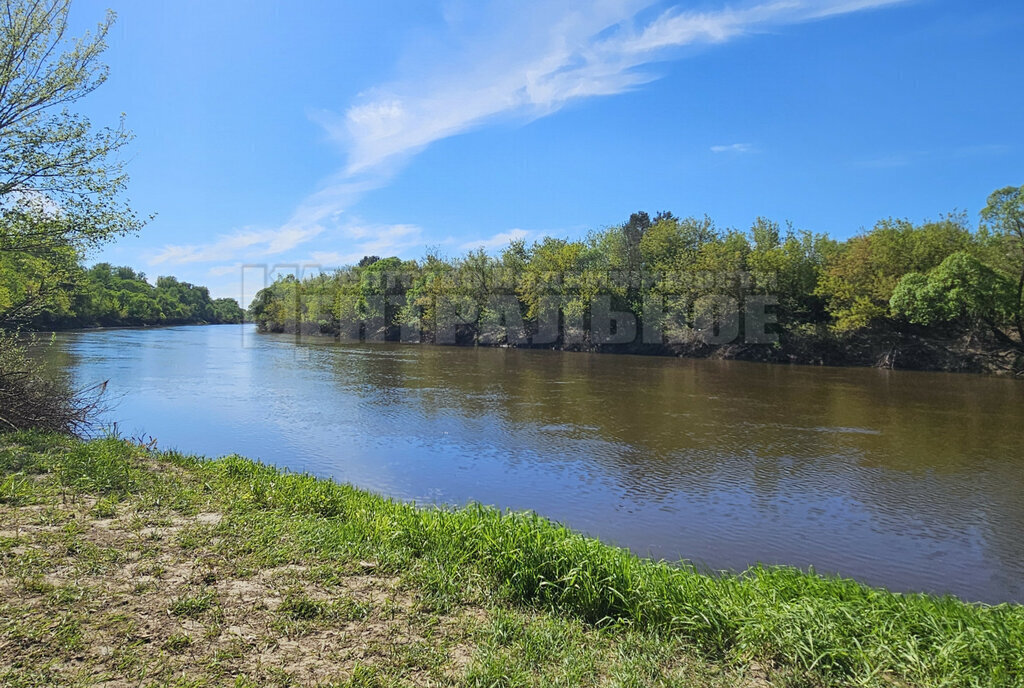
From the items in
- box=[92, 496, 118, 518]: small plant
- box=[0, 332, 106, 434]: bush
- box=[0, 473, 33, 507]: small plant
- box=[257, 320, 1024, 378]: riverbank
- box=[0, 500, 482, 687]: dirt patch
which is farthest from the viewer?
box=[257, 320, 1024, 378]: riverbank

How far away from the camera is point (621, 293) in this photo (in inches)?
2298

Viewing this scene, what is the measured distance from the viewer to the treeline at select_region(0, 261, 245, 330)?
11.2 meters

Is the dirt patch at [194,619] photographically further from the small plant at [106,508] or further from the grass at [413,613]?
the small plant at [106,508]

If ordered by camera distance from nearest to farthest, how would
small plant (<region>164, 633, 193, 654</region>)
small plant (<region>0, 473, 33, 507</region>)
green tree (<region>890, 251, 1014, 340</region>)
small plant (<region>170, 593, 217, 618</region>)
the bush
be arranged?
small plant (<region>164, 633, 193, 654</region>) < small plant (<region>170, 593, 217, 618</region>) < small plant (<region>0, 473, 33, 507</region>) < the bush < green tree (<region>890, 251, 1014, 340</region>)

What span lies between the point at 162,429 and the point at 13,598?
42.3 ft

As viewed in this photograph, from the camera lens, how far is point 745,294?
159 feet

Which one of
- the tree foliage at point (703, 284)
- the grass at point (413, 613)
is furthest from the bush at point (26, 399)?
the tree foliage at point (703, 284)

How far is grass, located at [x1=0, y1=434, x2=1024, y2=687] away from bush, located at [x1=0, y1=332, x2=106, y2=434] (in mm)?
5294

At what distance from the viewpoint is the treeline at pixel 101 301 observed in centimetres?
1120

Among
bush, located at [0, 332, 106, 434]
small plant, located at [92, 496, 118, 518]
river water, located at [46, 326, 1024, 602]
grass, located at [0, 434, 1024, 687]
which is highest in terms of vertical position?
bush, located at [0, 332, 106, 434]

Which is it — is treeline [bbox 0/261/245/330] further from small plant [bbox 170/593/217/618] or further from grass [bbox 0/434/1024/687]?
small plant [bbox 170/593/217/618]

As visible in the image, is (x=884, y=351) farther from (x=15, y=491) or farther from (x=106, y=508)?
(x=15, y=491)

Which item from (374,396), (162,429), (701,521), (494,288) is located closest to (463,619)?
(701,521)

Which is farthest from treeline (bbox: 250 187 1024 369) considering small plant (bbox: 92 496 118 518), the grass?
small plant (bbox: 92 496 118 518)
